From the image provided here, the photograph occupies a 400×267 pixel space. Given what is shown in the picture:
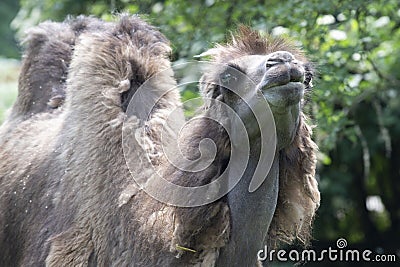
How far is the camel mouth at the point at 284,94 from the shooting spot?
328cm

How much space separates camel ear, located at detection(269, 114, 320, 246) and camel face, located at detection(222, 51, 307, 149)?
173 mm

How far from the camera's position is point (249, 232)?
142 inches

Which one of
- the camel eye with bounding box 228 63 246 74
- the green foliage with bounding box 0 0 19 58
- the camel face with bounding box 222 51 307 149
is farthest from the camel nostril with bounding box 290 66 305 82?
the green foliage with bounding box 0 0 19 58

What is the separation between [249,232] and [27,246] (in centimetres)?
146

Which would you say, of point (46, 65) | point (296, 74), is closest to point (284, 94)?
point (296, 74)

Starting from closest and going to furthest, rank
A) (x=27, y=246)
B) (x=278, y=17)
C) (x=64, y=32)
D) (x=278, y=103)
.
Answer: (x=278, y=103) < (x=27, y=246) < (x=64, y=32) < (x=278, y=17)

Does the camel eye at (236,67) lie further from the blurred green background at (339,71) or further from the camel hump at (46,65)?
the camel hump at (46,65)

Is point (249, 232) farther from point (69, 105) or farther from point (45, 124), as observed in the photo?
point (45, 124)

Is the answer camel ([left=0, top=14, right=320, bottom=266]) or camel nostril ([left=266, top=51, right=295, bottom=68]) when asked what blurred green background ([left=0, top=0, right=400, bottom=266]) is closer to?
camel ([left=0, top=14, right=320, bottom=266])

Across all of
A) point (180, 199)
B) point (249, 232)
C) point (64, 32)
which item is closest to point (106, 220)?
point (180, 199)

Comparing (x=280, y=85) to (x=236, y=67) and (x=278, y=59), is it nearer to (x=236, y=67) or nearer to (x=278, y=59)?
(x=278, y=59)

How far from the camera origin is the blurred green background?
6.08m

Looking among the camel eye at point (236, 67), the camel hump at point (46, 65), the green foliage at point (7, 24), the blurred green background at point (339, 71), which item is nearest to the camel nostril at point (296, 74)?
the camel eye at point (236, 67)

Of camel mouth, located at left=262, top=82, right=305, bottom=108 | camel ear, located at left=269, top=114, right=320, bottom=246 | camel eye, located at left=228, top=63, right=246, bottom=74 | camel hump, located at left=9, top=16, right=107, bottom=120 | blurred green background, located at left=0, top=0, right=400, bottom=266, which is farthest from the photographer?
blurred green background, located at left=0, top=0, right=400, bottom=266
